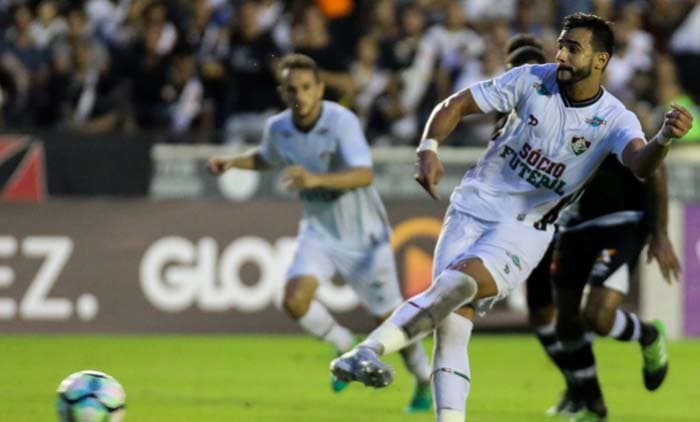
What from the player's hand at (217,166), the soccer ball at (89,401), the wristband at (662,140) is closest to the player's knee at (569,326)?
the player's hand at (217,166)

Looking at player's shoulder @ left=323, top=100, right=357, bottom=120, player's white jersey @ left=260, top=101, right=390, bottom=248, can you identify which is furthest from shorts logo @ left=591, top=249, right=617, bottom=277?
player's shoulder @ left=323, top=100, right=357, bottom=120

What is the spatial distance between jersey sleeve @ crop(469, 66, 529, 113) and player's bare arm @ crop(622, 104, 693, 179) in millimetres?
633

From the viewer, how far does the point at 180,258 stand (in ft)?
56.4

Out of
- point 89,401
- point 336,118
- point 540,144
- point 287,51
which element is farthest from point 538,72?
point 287,51

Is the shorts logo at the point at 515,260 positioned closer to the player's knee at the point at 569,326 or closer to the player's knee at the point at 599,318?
the player's knee at the point at 599,318

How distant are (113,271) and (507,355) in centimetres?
409

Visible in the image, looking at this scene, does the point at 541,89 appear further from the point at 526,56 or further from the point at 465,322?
the point at 526,56

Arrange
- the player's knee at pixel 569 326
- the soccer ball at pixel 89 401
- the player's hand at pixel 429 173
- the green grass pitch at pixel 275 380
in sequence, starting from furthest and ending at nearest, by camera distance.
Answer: the green grass pitch at pixel 275 380, the player's knee at pixel 569 326, the player's hand at pixel 429 173, the soccer ball at pixel 89 401

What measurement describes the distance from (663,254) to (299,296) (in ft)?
8.60

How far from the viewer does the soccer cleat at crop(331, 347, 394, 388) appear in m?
7.66

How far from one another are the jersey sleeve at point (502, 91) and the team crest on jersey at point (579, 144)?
36 centimetres

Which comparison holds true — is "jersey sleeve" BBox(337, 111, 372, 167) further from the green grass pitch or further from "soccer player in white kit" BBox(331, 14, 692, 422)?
"soccer player in white kit" BBox(331, 14, 692, 422)

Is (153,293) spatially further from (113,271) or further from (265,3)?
(265,3)

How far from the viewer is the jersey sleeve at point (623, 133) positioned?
8.74m
